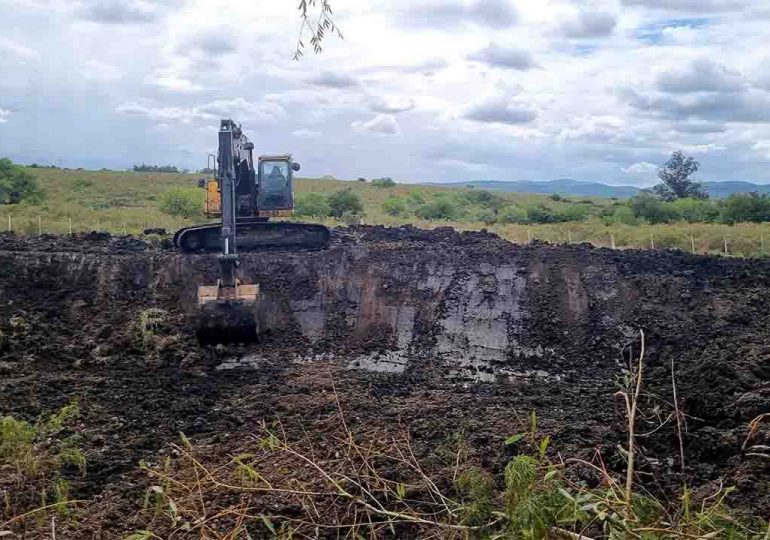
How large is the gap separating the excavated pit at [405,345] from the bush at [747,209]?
491 inches

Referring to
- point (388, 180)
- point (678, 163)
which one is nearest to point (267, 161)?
point (678, 163)

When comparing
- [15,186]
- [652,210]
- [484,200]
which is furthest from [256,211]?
[484,200]

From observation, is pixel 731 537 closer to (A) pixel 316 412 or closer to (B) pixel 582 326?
(A) pixel 316 412

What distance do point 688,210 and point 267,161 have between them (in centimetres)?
1861

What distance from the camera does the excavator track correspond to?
53.6 ft

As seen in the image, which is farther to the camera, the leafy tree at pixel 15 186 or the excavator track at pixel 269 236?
the leafy tree at pixel 15 186

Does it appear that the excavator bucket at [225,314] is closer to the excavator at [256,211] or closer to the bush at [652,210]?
the excavator at [256,211]

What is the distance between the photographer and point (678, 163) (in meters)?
45.7

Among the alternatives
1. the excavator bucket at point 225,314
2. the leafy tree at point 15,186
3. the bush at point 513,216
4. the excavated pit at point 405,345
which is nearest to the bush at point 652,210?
the bush at point 513,216

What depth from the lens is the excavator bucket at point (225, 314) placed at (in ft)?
39.0

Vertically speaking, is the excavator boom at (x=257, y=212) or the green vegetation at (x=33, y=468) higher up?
the excavator boom at (x=257, y=212)

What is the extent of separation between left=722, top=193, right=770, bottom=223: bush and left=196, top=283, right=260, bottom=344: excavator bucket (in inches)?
776

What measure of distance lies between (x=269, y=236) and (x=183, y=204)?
15.8 metres

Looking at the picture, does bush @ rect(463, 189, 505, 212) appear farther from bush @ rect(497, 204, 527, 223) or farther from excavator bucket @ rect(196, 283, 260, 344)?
excavator bucket @ rect(196, 283, 260, 344)
